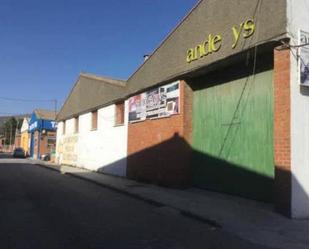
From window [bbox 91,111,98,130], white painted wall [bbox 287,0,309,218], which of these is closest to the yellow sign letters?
white painted wall [bbox 287,0,309,218]

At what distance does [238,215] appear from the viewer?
37.5 feet

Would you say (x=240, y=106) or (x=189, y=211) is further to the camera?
(x=240, y=106)

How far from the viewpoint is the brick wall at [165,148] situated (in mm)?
16984

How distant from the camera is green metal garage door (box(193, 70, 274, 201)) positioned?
13047 millimetres

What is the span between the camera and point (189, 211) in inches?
473

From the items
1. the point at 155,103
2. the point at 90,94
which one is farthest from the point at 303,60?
the point at 90,94

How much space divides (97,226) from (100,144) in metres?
17.1

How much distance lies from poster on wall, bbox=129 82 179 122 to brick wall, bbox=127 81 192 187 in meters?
0.26

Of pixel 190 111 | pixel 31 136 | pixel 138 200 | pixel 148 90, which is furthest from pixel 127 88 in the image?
A: pixel 31 136

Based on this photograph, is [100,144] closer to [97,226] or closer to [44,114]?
[97,226]

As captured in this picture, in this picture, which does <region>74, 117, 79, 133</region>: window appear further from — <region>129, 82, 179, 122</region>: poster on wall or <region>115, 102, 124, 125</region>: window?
<region>129, 82, 179, 122</region>: poster on wall

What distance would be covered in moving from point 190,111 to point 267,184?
5.14 metres

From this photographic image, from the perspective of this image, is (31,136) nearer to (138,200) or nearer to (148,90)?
(148,90)

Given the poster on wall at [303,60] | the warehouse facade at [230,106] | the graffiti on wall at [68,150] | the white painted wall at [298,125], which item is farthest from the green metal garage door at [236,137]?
the graffiti on wall at [68,150]
